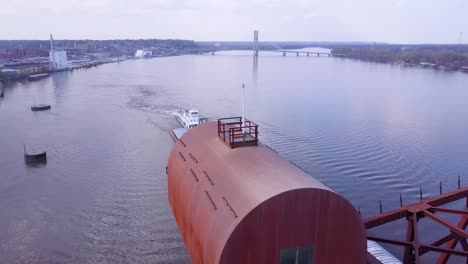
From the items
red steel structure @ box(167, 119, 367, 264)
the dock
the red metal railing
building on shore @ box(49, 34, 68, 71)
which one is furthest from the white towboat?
building on shore @ box(49, 34, 68, 71)

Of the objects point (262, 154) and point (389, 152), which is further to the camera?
point (389, 152)

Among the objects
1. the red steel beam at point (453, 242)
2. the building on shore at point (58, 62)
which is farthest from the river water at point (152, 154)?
the building on shore at point (58, 62)

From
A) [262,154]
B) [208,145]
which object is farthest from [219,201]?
[208,145]

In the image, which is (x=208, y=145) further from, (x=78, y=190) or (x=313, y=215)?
(x=78, y=190)

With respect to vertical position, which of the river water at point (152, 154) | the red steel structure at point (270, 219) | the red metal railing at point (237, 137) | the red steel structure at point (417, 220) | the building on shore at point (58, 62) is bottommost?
the river water at point (152, 154)

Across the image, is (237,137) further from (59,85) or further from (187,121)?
(59,85)

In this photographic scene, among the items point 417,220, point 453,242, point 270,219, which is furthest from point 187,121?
point 270,219

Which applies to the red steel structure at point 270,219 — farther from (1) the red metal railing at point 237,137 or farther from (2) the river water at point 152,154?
(2) the river water at point 152,154
